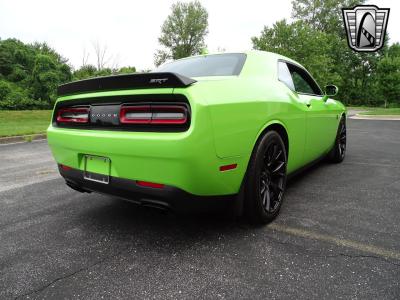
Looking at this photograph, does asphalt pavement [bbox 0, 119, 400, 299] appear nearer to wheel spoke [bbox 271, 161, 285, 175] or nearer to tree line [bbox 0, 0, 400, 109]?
wheel spoke [bbox 271, 161, 285, 175]

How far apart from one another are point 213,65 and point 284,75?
0.73 m

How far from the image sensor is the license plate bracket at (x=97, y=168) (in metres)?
2.23

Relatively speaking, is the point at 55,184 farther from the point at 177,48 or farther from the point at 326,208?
the point at 177,48

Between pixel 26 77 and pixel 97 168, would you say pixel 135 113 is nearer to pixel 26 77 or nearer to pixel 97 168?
pixel 97 168

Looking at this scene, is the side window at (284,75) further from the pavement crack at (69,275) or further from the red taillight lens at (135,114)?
the pavement crack at (69,275)

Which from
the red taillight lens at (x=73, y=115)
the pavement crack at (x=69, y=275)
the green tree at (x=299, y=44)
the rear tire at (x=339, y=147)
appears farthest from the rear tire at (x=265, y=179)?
the green tree at (x=299, y=44)

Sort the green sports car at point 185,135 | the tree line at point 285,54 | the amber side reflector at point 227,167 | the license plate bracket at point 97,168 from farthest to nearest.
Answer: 1. the tree line at point 285,54
2. the license plate bracket at point 97,168
3. the amber side reflector at point 227,167
4. the green sports car at point 185,135

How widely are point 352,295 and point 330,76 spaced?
3877 centimetres

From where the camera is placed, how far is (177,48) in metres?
49.3

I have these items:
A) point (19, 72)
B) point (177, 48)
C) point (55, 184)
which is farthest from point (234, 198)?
point (177, 48)

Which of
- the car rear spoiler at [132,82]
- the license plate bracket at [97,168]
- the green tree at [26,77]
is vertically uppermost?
the green tree at [26,77]

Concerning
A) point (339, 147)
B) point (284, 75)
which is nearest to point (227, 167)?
point (284, 75)

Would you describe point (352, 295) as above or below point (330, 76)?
below

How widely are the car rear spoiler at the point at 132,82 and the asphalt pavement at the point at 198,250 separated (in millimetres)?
1010
